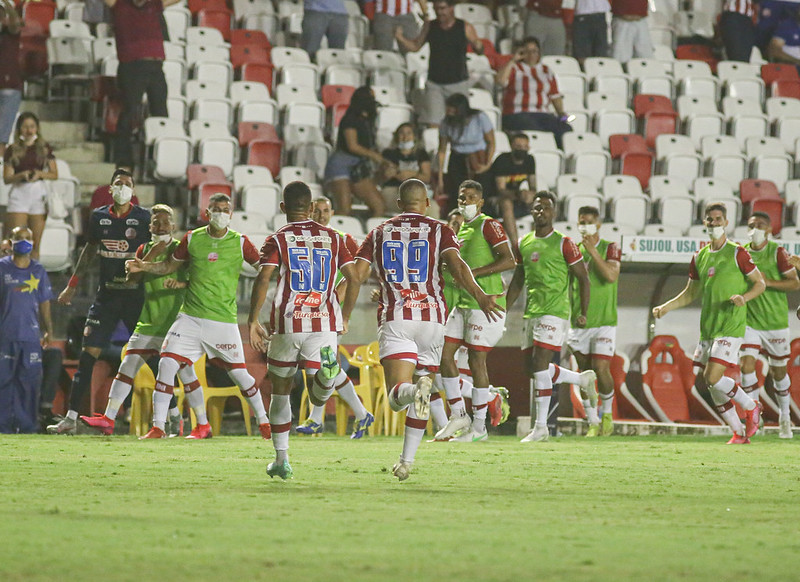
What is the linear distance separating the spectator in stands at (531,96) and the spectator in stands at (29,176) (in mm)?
7819

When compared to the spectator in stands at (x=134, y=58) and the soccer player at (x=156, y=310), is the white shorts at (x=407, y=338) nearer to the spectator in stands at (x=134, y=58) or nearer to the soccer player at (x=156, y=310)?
the soccer player at (x=156, y=310)

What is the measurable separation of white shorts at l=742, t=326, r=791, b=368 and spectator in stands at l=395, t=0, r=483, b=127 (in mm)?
5859

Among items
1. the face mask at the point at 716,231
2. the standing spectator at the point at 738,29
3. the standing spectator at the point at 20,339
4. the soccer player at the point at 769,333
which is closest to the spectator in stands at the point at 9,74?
the standing spectator at the point at 20,339

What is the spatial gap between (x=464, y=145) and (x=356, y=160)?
1.51 metres

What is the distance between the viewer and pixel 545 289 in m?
14.1

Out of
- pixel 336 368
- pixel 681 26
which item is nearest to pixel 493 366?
pixel 336 368

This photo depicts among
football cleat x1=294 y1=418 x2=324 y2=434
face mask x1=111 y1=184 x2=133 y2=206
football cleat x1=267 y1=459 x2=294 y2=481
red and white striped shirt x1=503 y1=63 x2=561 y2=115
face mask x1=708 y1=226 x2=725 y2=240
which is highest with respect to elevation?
red and white striped shirt x1=503 y1=63 x2=561 y2=115

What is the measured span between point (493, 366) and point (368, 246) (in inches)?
333

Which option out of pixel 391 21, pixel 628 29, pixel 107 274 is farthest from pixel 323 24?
pixel 107 274

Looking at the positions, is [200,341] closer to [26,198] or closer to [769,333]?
[26,198]

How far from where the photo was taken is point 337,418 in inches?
632

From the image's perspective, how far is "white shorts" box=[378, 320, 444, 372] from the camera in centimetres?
879

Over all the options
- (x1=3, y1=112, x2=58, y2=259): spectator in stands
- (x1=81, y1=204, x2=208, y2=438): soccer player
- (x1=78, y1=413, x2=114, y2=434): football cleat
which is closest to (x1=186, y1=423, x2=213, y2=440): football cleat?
(x1=81, y1=204, x2=208, y2=438): soccer player

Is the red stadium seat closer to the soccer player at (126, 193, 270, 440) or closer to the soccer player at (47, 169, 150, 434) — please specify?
the soccer player at (47, 169, 150, 434)
